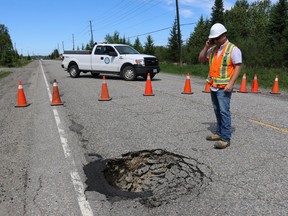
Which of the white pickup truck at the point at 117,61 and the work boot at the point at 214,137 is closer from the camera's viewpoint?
the work boot at the point at 214,137

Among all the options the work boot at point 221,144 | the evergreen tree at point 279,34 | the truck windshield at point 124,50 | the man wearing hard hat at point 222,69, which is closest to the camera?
the man wearing hard hat at point 222,69

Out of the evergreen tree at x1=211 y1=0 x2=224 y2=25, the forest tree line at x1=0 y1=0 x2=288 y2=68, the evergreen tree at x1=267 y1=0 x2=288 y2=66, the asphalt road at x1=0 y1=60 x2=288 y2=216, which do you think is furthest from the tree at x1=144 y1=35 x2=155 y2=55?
the asphalt road at x1=0 y1=60 x2=288 y2=216

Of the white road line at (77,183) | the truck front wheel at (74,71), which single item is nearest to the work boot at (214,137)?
the white road line at (77,183)

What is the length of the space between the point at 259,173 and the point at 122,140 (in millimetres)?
2468

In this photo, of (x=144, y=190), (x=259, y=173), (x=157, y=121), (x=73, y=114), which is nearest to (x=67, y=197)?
(x=144, y=190)

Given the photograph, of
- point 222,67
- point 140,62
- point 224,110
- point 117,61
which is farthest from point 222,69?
point 117,61

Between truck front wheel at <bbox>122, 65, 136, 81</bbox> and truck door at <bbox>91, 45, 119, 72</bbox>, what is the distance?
0.55 metres

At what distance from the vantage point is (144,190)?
3443 mm

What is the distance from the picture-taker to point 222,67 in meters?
4.61

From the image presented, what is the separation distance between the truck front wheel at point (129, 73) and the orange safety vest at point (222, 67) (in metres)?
11.3

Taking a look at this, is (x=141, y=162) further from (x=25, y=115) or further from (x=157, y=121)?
(x=25, y=115)

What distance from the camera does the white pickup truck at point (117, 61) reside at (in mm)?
15812

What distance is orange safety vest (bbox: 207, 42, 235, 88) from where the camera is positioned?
14.8 feet

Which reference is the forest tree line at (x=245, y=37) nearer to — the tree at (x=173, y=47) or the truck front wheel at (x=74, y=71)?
the tree at (x=173, y=47)
